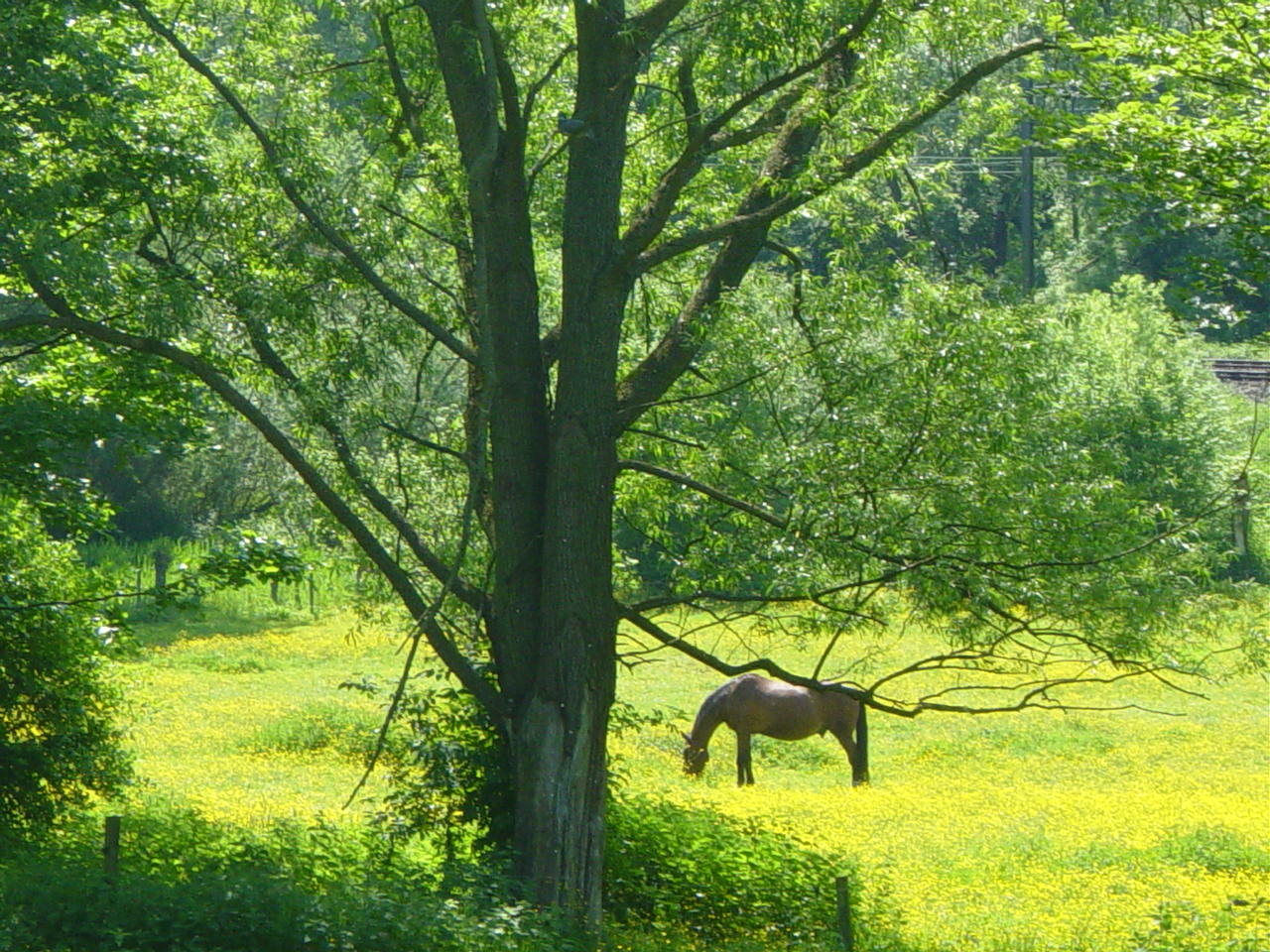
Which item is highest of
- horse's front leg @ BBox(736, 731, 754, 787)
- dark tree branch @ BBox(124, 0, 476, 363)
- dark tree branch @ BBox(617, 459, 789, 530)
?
dark tree branch @ BBox(124, 0, 476, 363)

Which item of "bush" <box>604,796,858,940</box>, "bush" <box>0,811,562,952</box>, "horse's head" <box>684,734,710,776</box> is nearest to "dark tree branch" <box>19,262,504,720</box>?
"bush" <box>0,811,562,952</box>

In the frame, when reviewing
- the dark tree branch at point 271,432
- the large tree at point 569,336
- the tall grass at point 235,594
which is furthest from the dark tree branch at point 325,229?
the tall grass at point 235,594

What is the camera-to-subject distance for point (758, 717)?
24.0 m

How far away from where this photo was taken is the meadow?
14.2 metres

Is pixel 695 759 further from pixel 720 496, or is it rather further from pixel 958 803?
pixel 720 496

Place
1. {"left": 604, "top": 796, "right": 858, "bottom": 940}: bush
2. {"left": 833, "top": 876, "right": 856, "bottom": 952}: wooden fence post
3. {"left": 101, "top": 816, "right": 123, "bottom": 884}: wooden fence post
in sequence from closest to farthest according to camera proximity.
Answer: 1. {"left": 101, "top": 816, "right": 123, "bottom": 884}: wooden fence post
2. {"left": 833, "top": 876, "right": 856, "bottom": 952}: wooden fence post
3. {"left": 604, "top": 796, "right": 858, "bottom": 940}: bush

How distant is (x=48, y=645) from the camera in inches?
579

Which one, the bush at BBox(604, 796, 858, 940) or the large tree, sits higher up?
the large tree

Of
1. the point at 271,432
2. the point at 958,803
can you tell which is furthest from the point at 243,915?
the point at 958,803

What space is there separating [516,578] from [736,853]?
353cm

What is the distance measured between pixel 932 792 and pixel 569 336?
12091 millimetres

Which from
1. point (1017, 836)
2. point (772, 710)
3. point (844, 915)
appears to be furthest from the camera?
point (772, 710)

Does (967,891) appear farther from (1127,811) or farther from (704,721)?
(704,721)

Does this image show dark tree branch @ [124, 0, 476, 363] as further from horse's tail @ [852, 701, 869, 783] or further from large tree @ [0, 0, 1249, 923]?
horse's tail @ [852, 701, 869, 783]
